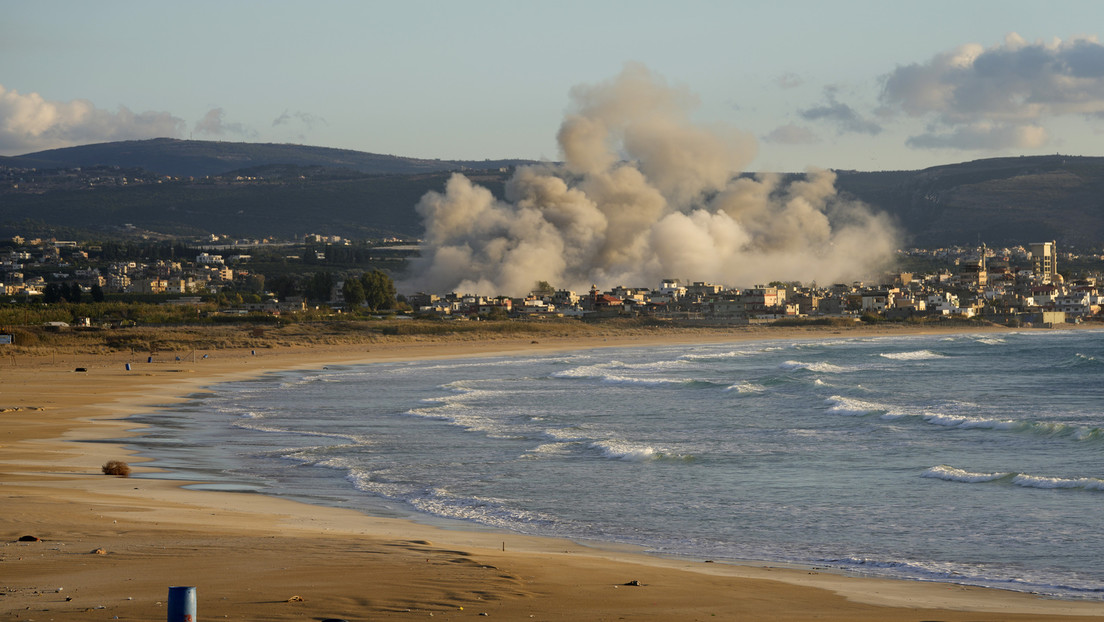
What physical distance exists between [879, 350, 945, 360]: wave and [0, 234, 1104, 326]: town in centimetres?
3660

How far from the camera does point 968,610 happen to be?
11617mm

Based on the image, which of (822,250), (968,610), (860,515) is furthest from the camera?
(822,250)

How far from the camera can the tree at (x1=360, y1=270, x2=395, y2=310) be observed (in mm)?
101750

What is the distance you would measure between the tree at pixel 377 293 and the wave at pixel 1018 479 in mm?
82354

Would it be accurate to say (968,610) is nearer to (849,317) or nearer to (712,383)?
(712,383)

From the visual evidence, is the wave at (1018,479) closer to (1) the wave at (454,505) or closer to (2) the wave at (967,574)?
(2) the wave at (967,574)

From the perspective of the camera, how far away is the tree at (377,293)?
10175 cm

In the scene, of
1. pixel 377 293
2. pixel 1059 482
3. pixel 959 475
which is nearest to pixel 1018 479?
pixel 1059 482

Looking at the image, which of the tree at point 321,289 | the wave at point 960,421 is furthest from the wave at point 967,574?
the tree at point 321,289

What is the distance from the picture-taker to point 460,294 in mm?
109125

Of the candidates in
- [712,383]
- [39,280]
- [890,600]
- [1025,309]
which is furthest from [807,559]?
[39,280]

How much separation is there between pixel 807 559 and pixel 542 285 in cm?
9853

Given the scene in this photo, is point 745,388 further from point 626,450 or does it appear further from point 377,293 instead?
point 377,293

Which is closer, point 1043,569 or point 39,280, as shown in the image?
point 1043,569
